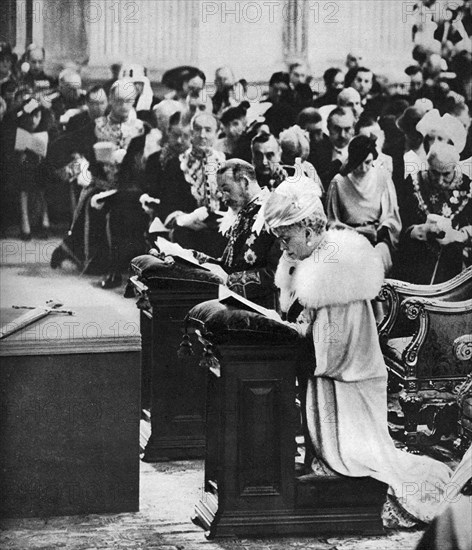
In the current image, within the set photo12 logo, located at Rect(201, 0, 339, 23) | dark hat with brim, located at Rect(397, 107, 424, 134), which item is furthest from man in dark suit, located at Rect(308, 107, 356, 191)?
photo12 logo, located at Rect(201, 0, 339, 23)

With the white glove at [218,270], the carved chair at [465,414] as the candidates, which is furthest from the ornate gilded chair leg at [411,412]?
the white glove at [218,270]

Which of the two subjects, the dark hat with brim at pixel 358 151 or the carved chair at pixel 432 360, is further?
the dark hat with brim at pixel 358 151

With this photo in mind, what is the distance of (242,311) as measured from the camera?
577cm

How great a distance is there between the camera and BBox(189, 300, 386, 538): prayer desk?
5766 mm

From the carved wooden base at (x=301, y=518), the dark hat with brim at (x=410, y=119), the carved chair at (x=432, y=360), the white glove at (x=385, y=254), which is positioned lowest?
the carved wooden base at (x=301, y=518)

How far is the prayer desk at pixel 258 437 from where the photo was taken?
5.77 meters

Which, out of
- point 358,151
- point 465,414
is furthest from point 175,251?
point 465,414

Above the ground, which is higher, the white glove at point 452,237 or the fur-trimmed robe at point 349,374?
the white glove at point 452,237

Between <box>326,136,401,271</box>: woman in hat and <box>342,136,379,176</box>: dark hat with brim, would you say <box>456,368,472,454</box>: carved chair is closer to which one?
<box>326,136,401,271</box>: woman in hat

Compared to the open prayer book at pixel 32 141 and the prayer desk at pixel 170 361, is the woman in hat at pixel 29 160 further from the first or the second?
the prayer desk at pixel 170 361

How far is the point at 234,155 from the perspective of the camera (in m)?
6.54

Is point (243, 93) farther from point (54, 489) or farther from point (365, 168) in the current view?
point (54, 489)

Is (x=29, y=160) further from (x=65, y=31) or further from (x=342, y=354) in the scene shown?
(x=342, y=354)

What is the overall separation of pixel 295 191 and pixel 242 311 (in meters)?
0.68
